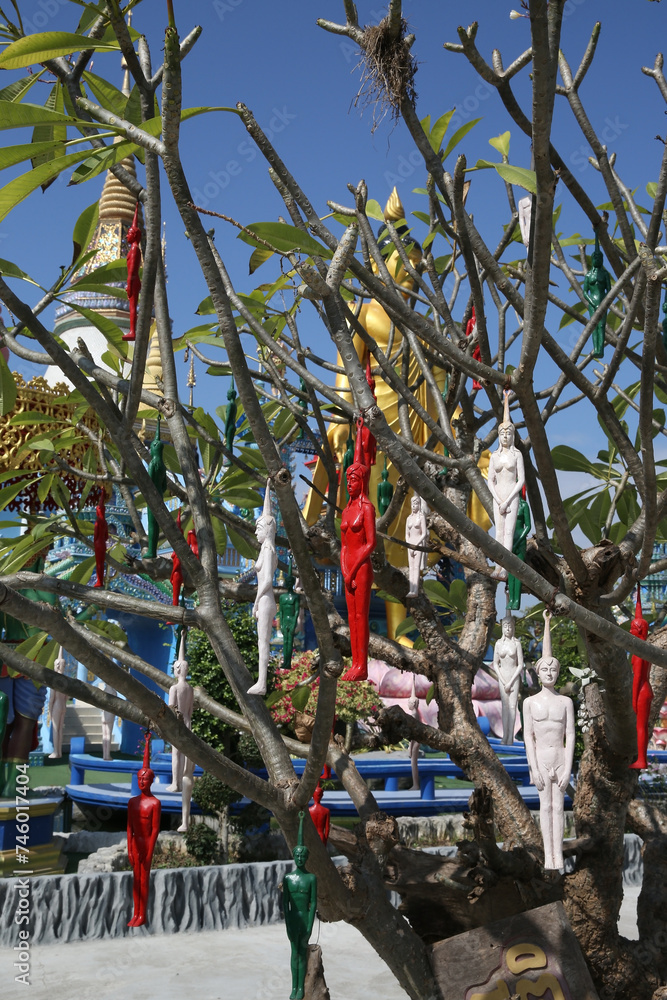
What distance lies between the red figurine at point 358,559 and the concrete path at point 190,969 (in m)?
4.65

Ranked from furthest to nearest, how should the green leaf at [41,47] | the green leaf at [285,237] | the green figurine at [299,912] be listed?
1. the green leaf at [285,237]
2. the green figurine at [299,912]
3. the green leaf at [41,47]

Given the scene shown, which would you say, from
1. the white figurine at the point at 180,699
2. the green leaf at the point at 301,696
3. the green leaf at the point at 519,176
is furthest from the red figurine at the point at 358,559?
the green leaf at the point at 301,696

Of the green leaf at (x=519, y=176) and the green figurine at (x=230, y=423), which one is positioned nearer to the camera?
the green leaf at (x=519, y=176)

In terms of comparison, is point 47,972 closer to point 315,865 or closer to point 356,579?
point 315,865

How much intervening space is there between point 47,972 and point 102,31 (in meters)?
6.00

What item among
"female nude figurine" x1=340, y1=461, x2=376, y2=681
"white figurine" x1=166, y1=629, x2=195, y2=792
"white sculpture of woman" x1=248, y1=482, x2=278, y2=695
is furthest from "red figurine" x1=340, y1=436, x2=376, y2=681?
"white figurine" x1=166, y1=629, x2=195, y2=792

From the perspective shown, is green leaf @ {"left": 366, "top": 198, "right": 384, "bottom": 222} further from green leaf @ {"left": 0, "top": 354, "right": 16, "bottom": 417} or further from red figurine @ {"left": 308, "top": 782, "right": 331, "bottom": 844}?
red figurine @ {"left": 308, "top": 782, "right": 331, "bottom": 844}

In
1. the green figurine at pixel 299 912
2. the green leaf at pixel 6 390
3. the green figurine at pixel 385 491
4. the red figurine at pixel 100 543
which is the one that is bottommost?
the green figurine at pixel 299 912

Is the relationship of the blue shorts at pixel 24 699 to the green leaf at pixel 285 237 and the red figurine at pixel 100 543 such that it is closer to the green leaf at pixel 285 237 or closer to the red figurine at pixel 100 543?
the red figurine at pixel 100 543

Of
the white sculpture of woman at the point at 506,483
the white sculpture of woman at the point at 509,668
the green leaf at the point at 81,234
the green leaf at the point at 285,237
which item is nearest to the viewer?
the white sculpture of woman at the point at 506,483

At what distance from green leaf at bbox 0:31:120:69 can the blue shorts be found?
5209mm

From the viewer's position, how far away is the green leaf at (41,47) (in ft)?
7.09

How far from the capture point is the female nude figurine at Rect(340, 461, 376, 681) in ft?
8.10

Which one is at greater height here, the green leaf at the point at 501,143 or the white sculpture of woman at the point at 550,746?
the green leaf at the point at 501,143
